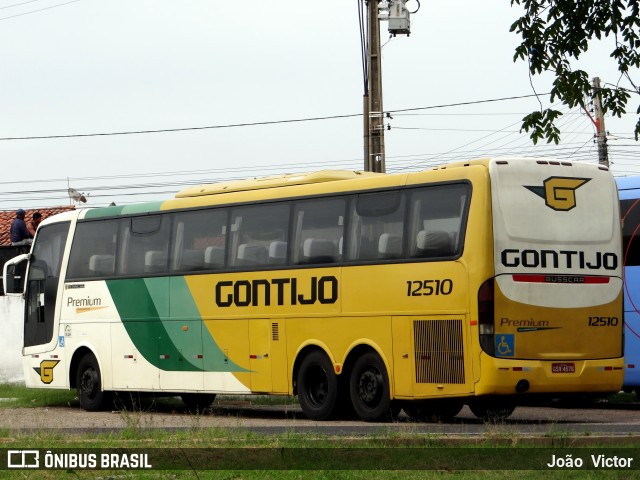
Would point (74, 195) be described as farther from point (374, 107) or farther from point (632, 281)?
point (632, 281)

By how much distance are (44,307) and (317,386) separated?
7450 millimetres

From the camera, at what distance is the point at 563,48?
15.5 metres

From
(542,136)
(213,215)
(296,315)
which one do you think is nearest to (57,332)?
(213,215)

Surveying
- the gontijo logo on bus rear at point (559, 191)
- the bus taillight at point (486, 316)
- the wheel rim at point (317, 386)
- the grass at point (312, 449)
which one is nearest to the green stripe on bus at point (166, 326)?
the wheel rim at point (317, 386)

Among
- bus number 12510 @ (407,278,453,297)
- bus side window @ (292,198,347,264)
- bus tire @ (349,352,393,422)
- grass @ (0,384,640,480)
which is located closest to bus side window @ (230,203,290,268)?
bus side window @ (292,198,347,264)

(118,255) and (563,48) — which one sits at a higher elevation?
(563,48)

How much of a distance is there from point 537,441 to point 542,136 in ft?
11.7

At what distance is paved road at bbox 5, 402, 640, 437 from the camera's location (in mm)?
16609

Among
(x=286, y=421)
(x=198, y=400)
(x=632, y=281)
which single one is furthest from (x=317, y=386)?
(x=632, y=281)

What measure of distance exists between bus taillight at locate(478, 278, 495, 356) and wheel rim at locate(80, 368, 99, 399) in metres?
9.12

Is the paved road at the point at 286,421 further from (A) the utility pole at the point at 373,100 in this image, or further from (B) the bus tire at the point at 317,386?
(A) the utility pole at the point at 373,100

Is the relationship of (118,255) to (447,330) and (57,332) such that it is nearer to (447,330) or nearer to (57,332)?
(57,332)

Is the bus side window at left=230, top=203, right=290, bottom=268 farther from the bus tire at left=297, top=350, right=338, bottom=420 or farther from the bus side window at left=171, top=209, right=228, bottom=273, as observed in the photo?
the bus tire at left=297, top=350, right=338, bottom=420

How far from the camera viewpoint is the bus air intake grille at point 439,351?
60.1ft
